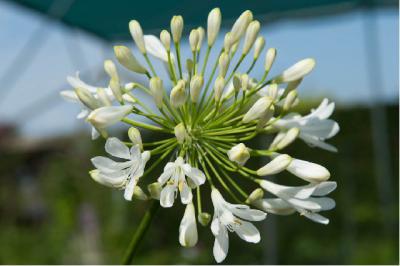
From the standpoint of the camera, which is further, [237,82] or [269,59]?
[269,59]

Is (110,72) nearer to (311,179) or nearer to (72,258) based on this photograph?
(311,179)

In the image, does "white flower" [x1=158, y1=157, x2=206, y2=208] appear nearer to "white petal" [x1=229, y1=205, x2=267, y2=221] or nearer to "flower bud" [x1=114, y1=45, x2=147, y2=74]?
"white petal" [x1=229, y1=205, x2=267, y2=221]

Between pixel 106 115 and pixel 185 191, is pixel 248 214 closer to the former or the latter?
pixel 185 191

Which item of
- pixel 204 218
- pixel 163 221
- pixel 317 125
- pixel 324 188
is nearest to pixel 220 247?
pixel 204 218

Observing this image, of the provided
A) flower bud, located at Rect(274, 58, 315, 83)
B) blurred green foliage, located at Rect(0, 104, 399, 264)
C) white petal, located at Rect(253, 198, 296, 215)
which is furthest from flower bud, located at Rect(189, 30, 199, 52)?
blurred green foliage, located at Rect(0, 104, 399, 264)

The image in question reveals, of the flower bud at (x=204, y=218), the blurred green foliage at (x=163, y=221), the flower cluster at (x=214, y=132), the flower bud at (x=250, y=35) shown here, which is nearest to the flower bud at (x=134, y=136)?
the flower cluster at (x=214, y=132)

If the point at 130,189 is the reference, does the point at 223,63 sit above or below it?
above

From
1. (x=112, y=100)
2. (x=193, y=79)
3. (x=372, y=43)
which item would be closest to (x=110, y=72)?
(x=112, y=100)

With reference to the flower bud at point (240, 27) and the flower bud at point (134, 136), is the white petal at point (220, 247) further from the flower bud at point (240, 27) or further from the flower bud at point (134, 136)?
the flower bud at point (240, 27)
